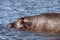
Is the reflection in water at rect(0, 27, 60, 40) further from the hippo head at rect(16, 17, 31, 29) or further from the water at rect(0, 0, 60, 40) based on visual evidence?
the hippo head at rect(16, 17, 31, 29)

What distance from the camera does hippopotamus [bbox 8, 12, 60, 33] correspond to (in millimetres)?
9124

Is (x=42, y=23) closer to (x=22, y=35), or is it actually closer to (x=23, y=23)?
(x=23, y=23)

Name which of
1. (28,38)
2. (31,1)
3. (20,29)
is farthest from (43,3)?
(28,38)

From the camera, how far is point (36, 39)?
8.46 metres

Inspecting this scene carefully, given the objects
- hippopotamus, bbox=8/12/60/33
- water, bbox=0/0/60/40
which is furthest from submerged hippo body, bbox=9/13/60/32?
water, bbox=0/0/60/40

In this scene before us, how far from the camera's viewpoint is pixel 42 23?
9.26 metres

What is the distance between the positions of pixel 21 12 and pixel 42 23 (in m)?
2.12

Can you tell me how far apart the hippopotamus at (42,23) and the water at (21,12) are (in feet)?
0.92

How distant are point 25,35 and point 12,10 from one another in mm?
2776

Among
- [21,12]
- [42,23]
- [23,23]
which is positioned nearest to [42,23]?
[42,23]

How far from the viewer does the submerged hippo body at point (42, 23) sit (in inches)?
359

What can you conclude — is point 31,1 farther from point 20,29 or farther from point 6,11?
point 20,29

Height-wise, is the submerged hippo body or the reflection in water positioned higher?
the submerged hippo body

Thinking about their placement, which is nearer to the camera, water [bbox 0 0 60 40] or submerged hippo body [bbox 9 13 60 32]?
water [bbox 0 0 60 40]
